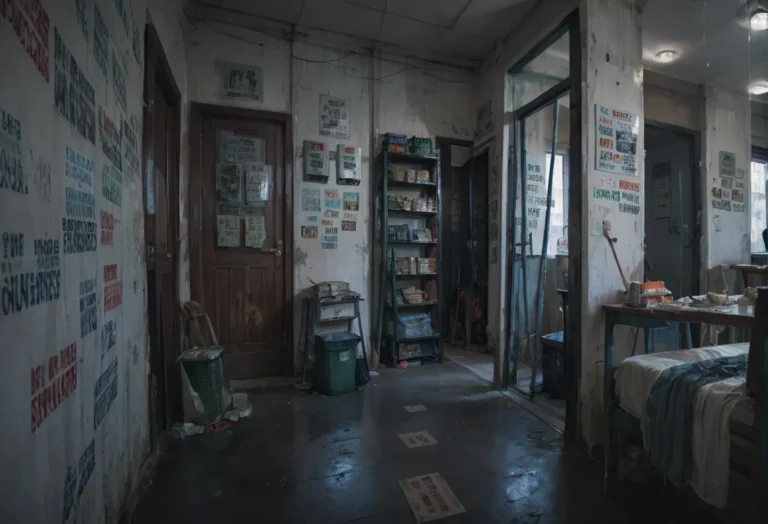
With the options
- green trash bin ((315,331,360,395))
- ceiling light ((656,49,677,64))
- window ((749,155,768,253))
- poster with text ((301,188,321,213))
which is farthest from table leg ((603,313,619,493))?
window ((749,155,768,253))

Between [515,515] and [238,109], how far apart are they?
11.5 ft

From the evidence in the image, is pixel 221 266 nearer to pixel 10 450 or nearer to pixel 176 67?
pixel 176 67

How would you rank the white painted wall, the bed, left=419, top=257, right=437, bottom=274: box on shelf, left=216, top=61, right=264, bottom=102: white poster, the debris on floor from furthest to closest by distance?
left=419, top=257, right=437, bottom=274: box on shelf → the white painted wall → left=216, top=61, right=264, bottom=102: white poster → the debris on floor → the bed

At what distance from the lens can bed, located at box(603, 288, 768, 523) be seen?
3.67 feet

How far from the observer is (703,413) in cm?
126

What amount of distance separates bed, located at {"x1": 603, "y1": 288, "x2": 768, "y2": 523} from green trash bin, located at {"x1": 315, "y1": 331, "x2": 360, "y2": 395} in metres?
1.84

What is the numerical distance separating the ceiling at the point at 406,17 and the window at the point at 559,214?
154cm

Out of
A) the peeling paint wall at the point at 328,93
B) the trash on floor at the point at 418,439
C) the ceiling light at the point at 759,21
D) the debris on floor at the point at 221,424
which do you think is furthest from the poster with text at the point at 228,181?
the ceiling light at the point at 759,21

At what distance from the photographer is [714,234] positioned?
11.8 ft

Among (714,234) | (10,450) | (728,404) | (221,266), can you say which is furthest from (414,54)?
(10,450)

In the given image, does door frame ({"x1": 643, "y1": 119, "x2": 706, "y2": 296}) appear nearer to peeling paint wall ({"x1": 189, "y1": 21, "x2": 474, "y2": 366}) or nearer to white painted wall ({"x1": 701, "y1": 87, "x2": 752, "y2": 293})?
white painted wall ({"x1": 701, "y1": 87, "x2": 752, "y2": 293})

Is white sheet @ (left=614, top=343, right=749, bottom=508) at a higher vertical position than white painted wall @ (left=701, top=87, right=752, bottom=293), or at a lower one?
lower

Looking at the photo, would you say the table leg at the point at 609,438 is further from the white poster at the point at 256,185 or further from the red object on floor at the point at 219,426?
the white poster at the point at 256,185

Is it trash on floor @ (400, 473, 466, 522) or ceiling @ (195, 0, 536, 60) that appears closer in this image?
trash on floor @ (400, 473, 466, 522)
